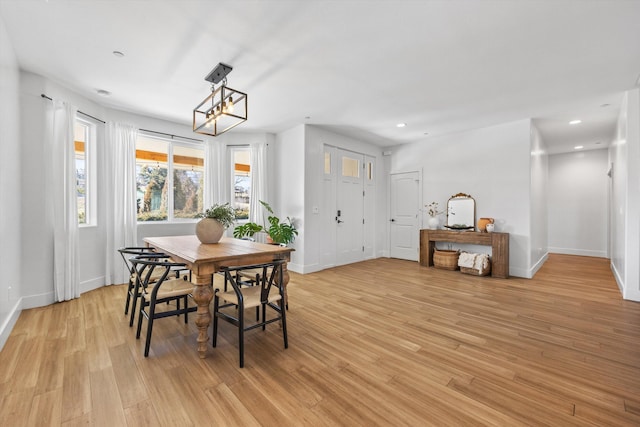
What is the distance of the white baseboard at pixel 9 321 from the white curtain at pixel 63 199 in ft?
1.59

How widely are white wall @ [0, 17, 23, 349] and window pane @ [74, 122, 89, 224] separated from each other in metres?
0.82

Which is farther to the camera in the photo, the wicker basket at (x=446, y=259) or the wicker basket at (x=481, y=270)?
the wicker basket at (x=446, y=259)

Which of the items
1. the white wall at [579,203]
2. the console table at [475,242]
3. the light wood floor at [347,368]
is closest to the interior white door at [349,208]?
the console table at [475,242]

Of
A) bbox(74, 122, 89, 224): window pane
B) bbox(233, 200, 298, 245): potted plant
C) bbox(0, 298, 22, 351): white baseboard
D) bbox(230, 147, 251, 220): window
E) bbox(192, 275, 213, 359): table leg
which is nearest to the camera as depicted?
bbox(192, 275, 213, 359): table leg

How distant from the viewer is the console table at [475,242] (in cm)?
477

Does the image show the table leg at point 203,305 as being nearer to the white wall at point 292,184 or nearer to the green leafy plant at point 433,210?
the white wall at point 292,184

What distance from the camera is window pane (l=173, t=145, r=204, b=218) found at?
5160 millimetres

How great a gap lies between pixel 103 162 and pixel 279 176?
2.92m

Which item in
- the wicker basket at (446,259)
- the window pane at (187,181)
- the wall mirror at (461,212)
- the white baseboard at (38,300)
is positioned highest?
the window pane at (187,181)

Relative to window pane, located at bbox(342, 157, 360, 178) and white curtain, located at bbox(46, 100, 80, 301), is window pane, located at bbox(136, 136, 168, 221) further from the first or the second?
window pane, located at bbox(342, 157, 360, 178)

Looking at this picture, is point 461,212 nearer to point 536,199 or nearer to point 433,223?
point 433,223

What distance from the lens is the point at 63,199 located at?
3.52 metres

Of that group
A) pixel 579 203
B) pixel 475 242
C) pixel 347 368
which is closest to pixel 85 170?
pixel 347 368

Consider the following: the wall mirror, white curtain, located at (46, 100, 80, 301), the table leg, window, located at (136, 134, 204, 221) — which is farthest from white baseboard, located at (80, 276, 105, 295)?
the wall mirror
